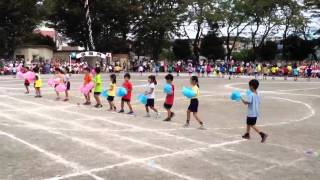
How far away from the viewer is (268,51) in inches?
2542

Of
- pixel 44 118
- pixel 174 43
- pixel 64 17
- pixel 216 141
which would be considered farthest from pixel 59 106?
pixel 174 43

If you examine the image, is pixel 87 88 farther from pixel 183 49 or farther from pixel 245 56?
pixel 245 56

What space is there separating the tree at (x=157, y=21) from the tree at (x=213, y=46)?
4.08 m

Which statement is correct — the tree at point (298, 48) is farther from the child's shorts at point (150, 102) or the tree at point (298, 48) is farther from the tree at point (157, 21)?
the child's shorts at point (150, 102)

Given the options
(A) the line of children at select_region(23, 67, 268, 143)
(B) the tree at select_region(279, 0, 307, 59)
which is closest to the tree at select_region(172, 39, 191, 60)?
(B) the tree at select_region(279, 0, 307, 59)

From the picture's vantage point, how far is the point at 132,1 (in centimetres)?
6406

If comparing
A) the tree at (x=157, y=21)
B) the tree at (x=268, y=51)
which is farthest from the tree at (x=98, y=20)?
the tree at (x=268, y=51)

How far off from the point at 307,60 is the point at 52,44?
32.4 m

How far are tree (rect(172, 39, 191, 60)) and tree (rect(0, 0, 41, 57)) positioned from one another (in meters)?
19.1

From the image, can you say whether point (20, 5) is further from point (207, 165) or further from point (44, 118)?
point (207, 165)

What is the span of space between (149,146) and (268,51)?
55.1 metres

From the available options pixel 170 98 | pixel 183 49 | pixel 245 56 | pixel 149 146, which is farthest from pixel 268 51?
pixel 149 146

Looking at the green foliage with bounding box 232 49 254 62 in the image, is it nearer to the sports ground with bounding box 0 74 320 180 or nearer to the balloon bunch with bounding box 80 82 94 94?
the balloon bunch with bounding box 80 82 94 94

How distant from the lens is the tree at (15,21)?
5588cm
